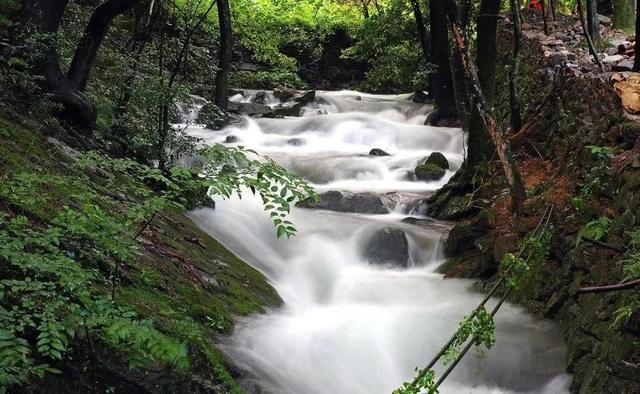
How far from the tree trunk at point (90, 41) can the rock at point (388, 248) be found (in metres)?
4.35

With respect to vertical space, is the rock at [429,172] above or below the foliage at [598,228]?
below

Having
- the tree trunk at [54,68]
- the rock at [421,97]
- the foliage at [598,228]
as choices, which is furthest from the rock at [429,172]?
the rock at [421,97]

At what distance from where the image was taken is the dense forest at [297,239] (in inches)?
120

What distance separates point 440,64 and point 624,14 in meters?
4.68

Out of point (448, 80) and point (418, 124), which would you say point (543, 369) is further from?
point (418, 124)

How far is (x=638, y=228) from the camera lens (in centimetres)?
480

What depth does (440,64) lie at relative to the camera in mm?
15477

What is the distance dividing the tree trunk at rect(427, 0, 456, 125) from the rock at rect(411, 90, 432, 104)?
3300 millimetres

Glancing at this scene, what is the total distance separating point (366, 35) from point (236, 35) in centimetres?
740

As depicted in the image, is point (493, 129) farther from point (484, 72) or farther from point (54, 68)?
point (54, 68)

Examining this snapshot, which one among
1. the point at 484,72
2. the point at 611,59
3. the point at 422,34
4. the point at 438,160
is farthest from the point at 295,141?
the point at 611,59

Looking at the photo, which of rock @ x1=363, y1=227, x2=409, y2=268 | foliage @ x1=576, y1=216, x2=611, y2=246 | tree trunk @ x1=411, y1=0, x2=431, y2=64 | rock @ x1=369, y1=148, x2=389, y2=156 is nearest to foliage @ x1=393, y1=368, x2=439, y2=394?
foliage @ x1=576, y1=216, x2=611, y2=246

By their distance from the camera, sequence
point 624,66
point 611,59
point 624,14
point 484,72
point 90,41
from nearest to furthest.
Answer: point 90,41 < point 624,66 < point 484,72 < point 611,59 < point 624,14

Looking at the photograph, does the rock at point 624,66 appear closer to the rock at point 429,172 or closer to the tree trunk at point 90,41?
the rock at point 429,172
